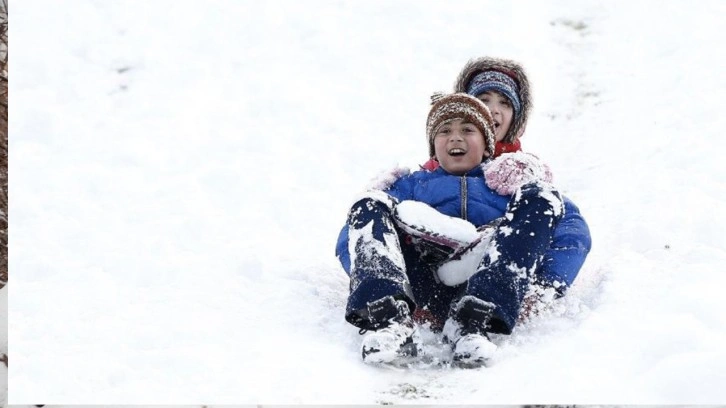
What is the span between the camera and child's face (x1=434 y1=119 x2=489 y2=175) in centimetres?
379

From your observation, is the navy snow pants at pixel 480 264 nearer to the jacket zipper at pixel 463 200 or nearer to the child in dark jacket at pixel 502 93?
the jacket zipper at pixel 463 200

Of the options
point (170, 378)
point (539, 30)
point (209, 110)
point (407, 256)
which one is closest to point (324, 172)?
point (209, 110)

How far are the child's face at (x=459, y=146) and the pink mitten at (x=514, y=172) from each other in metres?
0.29

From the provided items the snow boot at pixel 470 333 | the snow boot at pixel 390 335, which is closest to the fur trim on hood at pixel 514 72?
the snow boot at pixel 470 333

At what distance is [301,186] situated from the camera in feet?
17.5

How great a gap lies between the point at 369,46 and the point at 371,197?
4925 mm

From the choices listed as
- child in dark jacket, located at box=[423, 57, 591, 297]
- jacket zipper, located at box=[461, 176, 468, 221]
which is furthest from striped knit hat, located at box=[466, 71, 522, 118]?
jacket zipper, located at box=[461, 176, 468, 221]

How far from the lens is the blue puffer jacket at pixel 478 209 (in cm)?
328

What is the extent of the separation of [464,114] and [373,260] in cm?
118

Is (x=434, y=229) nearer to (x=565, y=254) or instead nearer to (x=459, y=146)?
(x=565, y=254)

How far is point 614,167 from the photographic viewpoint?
17.7ft

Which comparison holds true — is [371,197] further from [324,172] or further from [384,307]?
[324,172]

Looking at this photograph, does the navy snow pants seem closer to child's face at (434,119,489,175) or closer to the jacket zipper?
the jacket zipper

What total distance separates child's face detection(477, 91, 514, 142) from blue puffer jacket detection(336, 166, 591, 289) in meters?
1.01
